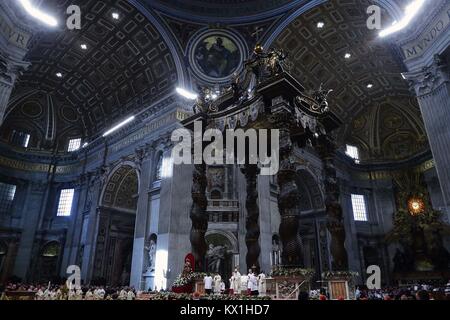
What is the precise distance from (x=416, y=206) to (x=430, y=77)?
13.2 metres

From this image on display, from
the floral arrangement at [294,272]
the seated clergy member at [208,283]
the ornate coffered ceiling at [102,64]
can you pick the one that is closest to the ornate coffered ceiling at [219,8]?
the ornate coffered ceiling at [102,64]

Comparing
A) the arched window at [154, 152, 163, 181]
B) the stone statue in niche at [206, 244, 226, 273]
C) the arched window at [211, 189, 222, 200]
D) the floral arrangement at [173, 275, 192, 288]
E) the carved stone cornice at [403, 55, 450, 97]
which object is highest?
the carved stone cornice at [403, 55, 450, 97]

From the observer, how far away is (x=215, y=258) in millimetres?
13094

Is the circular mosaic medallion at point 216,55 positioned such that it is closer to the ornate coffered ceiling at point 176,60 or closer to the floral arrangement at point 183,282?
the ornate coffered ceiling at point 176,60

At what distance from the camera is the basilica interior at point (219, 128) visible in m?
8.84

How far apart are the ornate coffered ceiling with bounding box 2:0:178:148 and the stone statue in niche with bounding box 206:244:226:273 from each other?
9143 millimetres

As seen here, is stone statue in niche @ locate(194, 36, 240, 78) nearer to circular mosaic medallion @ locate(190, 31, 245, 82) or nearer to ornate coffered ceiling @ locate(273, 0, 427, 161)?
circular mosaic medallion @ locate(190, 31, 245, 82)

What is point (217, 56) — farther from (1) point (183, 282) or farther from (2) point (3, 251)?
(2) point (3, 251)

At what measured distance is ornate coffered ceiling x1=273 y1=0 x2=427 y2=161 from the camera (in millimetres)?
16016

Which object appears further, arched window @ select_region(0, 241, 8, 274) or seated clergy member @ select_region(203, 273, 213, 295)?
arched window @ select_region(0, 241, 8, 274)

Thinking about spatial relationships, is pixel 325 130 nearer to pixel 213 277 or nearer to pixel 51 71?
pixel 213 277

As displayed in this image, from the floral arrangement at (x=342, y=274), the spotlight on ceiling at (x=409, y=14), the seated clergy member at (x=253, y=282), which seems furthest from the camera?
the spotlight on ceiling at (x=409, y=14)

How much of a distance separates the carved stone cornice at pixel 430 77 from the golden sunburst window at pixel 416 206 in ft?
40.3

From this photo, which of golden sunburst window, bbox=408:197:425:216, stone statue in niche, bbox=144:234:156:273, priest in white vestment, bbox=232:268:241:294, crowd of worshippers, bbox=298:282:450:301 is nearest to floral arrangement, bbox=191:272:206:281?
priest in white vestment, bbox=232:268:241:294
